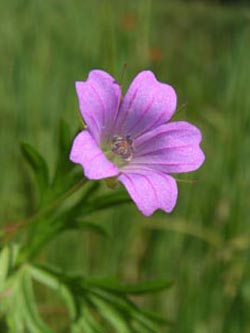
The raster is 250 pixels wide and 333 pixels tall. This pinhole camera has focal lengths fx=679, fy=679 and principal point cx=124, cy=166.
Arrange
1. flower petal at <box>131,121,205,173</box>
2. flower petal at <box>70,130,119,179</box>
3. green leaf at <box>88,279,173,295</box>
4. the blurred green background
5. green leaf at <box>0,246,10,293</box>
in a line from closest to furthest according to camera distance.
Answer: flower petal at <box>70,130,119,179</box> → flower petal at <box>131,121,205,173</box> → green leaf at <box>0,246,10,293</box> → green leaf at <box>88,279,173,295</box> → the blurred green background

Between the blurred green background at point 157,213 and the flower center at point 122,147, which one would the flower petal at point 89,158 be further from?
the blurred green background at point 157,213

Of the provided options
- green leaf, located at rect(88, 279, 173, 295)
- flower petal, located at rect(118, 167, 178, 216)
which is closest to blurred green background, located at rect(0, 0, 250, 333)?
green leaf, located at rect(88, 279, 173, 295)

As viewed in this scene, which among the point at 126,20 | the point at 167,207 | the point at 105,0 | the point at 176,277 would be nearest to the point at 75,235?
the point at 176,277

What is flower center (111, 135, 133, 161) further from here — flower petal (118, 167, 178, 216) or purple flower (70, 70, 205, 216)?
flower petal (118, 167, 178, 216)

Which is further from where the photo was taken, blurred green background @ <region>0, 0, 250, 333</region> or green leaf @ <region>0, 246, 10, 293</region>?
blurred green background @ <region>0, 0, 250, 333</region>

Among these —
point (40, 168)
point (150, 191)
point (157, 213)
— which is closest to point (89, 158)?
point (150, 191)

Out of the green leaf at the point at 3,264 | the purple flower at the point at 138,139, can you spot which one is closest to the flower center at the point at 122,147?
the purple flower at the point at 138,139

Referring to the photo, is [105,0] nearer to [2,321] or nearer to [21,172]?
[21,172]
